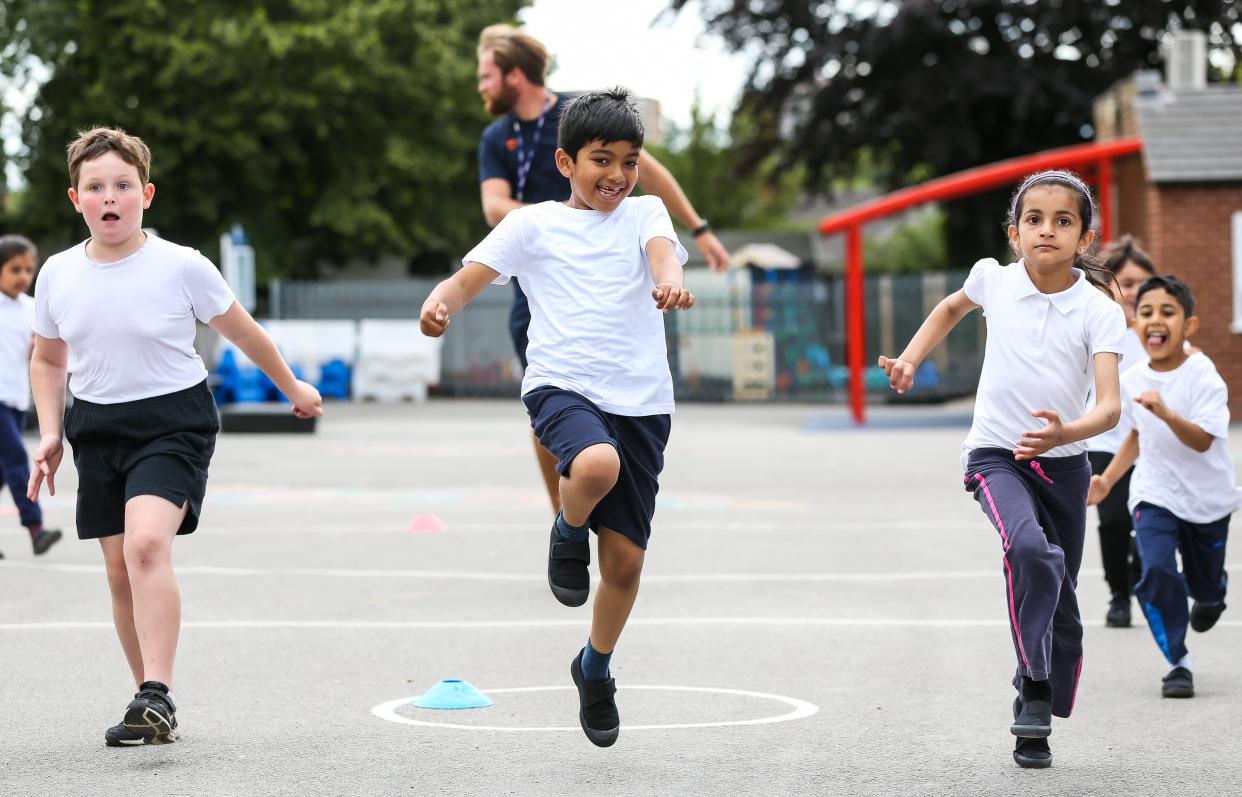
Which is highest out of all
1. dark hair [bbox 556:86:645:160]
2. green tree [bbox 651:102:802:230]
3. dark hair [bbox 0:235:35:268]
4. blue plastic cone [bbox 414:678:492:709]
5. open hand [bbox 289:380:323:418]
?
green tree [bbox 651:102:802:230]

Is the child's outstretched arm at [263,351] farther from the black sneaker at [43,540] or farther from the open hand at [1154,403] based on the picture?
the black sneaker at [43,540]

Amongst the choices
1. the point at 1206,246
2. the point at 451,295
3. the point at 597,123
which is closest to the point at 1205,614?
the point at 597,123

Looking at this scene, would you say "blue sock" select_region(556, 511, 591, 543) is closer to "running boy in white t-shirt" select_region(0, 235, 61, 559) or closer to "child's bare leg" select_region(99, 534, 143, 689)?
"child's bare leg" select_region(99, 534, 143, 689)

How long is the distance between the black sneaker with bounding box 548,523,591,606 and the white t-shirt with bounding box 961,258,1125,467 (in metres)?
1.19

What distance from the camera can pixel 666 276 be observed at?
525cm

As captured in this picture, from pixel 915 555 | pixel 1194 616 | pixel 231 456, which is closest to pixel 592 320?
pixel 1194 616

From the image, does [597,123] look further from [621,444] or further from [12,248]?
[12,248]

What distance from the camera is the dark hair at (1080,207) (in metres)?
5.44

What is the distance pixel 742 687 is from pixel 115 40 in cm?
3378

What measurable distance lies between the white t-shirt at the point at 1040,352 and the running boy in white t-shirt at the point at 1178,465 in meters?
1.32

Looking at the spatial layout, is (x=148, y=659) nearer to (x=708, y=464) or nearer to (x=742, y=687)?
(x=742, y=687)

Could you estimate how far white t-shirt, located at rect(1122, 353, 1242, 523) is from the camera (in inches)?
267

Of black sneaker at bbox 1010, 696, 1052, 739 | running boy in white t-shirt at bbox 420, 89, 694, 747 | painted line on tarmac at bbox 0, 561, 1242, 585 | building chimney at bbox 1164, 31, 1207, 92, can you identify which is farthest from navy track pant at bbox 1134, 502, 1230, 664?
building chimney at bbox 1164, 31, 1207, 92

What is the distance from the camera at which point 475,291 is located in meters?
5.34
